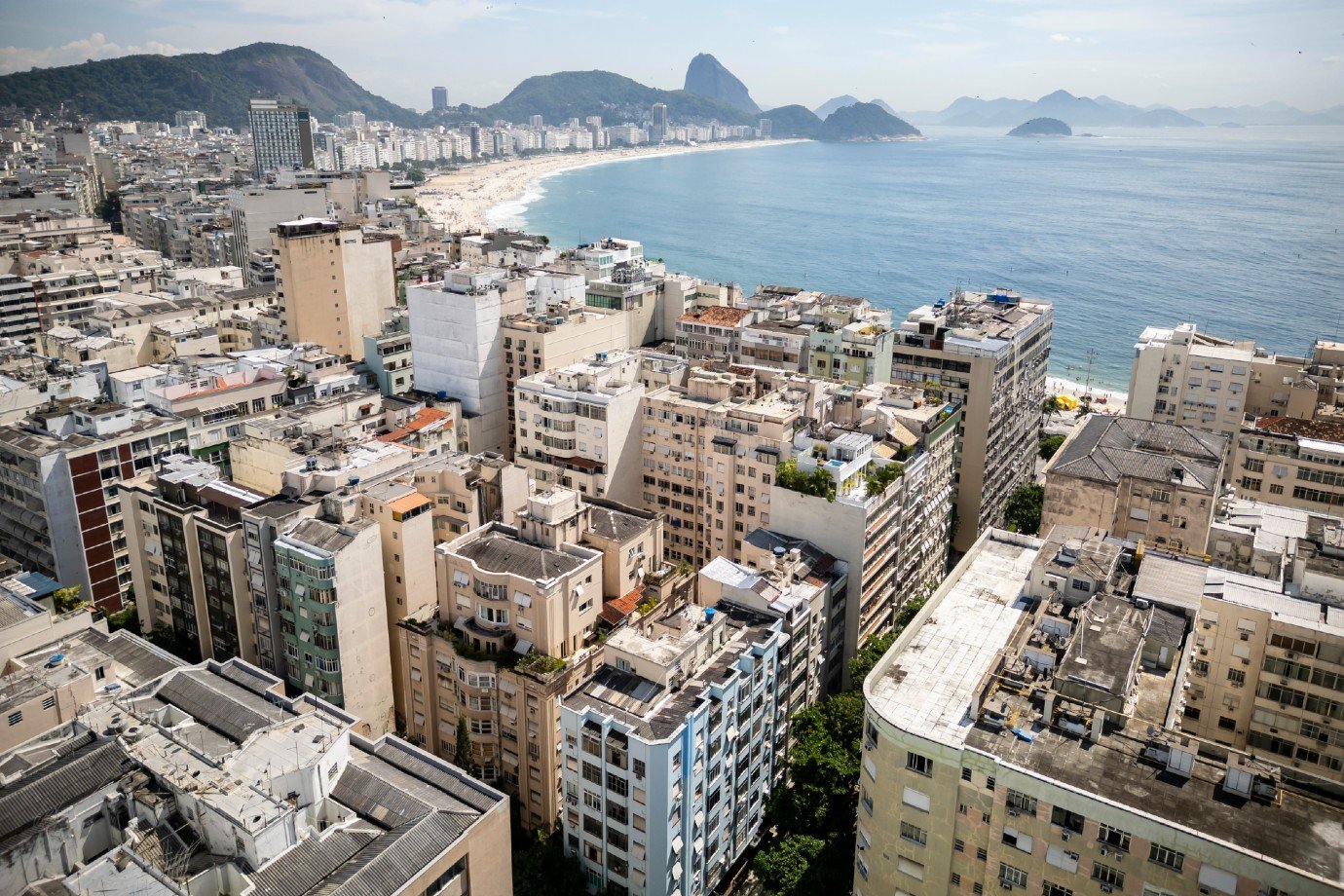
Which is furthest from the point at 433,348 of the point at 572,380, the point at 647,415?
the point at 647,415

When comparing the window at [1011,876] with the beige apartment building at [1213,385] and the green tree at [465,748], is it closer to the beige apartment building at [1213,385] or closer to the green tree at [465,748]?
the green tree at [465,748]

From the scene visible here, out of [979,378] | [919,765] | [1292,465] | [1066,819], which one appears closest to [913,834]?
[919,765]

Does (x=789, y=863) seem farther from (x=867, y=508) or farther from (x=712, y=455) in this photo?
(x=712, y=455)

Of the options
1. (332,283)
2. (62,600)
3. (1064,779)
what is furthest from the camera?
(332,283)

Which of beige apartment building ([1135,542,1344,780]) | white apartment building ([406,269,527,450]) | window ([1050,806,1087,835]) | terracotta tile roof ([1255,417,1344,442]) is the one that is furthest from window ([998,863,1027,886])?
white apartment building ([406,269,527,450])

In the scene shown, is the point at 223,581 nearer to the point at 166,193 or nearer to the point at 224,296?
the point at 224,296

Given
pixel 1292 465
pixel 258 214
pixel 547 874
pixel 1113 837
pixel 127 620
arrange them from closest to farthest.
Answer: pixel 1113 837
pixel 547 874
pixel 127 620
pixel 1292 465
pixel 258 214

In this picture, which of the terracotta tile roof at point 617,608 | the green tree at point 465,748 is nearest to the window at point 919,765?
the terracotta tile roof at point 617,608
